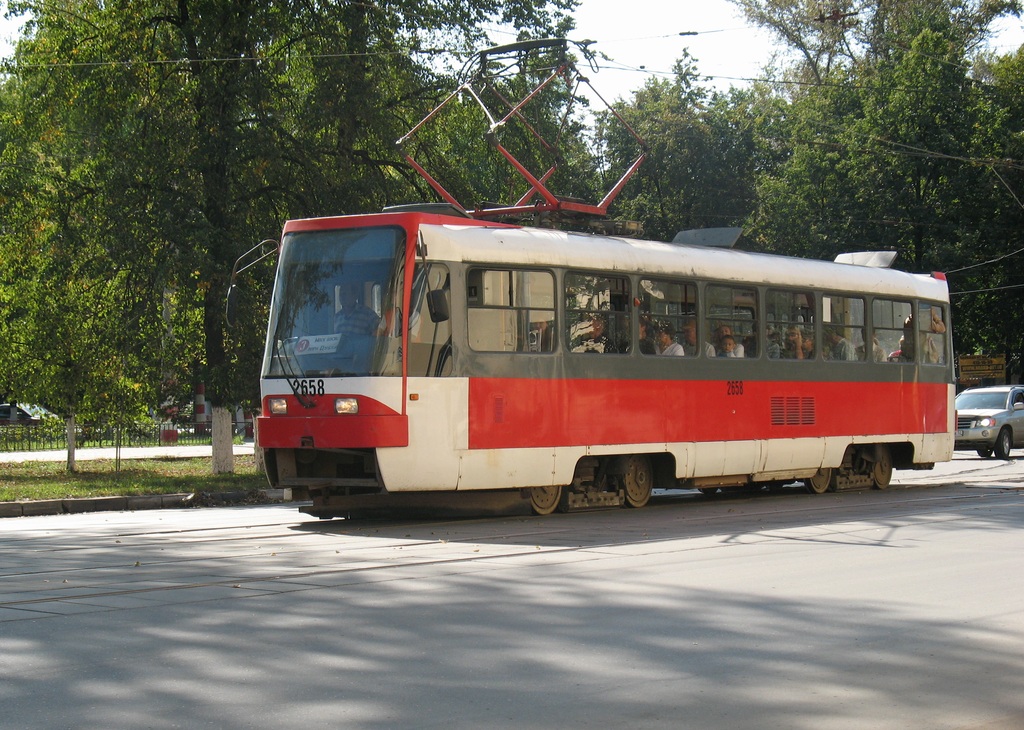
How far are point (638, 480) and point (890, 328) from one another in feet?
19.4

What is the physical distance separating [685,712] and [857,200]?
40.9 m

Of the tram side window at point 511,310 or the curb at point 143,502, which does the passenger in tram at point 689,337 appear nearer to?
the tram side window at point 511,310

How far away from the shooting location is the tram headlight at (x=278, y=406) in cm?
1416

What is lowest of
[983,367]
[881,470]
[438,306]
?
[881,470]

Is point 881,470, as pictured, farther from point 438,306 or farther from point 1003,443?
point 1003,443

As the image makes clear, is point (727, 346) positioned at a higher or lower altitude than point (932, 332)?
lower

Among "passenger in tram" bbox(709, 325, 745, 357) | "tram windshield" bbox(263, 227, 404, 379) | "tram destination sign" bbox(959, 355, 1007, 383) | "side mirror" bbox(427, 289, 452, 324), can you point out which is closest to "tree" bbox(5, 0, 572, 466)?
"tram windshield" bbox(263, 227, 404, 379)

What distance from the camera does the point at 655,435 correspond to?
1638 cm

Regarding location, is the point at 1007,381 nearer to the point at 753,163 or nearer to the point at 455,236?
the point at 753,163

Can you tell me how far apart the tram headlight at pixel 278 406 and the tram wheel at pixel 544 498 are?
3026 millimetres

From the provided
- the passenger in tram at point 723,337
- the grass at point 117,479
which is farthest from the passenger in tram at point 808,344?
the grass at point 117,479

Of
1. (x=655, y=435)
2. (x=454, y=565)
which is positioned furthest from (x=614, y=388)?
(x=454, y=565)

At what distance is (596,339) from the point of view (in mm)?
15766

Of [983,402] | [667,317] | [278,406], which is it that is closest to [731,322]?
[667,317]
